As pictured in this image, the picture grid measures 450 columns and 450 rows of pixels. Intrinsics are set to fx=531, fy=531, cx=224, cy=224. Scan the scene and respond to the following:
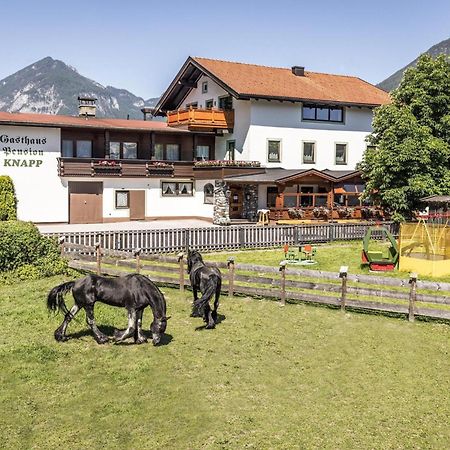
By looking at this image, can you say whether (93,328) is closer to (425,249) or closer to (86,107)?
(425,249)

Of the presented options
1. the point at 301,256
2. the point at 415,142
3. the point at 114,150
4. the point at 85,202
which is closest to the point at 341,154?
the point at 415,142

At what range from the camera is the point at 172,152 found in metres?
42.3

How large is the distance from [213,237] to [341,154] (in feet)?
70.3

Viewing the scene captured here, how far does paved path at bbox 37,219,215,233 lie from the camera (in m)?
33.6

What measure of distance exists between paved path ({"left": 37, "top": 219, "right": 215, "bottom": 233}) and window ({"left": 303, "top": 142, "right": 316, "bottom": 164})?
31.6ft

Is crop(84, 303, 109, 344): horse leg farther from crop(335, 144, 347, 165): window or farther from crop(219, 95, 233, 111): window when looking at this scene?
crop(335, 144, 347, 165): window

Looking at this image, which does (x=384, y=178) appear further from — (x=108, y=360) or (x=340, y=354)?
(x=108, y=360)

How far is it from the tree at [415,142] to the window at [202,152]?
15.6 meters

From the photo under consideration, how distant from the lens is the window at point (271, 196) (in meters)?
39.8

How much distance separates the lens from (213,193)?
39.5 meters

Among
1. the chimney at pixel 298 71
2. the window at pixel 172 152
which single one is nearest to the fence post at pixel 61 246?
the window at pixel 172 152

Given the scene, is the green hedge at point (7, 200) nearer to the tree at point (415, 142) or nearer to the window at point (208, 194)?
the window at point (208, 194)

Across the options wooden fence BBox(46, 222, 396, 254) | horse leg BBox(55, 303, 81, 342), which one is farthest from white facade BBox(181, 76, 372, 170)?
horse leg BBox(55, 303, 81, 342)

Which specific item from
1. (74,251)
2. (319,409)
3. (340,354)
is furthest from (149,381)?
(74,251)
